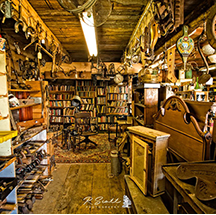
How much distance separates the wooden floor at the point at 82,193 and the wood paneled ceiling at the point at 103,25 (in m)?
2.65

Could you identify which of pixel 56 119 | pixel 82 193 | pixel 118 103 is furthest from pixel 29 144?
pixel 118 103

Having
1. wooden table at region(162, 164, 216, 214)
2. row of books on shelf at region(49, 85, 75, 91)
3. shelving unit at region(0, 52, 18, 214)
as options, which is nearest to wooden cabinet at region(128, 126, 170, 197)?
wooden table at region(162, 164, 216, 214)

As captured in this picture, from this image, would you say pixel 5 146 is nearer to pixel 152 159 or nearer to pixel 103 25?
pixel 152 159

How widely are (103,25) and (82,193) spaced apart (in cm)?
323

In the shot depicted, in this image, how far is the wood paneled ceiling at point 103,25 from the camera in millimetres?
2117

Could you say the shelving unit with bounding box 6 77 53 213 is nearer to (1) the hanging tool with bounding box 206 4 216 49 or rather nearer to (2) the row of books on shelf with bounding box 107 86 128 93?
(1) the hanging tool with bounding box 206 4 216 49

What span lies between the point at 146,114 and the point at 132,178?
3.32 feet

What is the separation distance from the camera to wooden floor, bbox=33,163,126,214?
1.84 metres

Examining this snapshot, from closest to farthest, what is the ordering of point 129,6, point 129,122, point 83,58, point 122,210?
point 122,210 → point 129,6 → point 129,122 → point 83,58

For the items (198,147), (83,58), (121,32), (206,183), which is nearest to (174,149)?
(198,147)

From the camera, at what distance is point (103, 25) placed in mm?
2758

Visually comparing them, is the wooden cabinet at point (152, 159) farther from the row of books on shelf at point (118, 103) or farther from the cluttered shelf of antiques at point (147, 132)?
the row of books on shelf at point (118, 103)

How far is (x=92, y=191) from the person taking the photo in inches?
85.4

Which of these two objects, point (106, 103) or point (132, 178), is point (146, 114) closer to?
point (132, 178)
